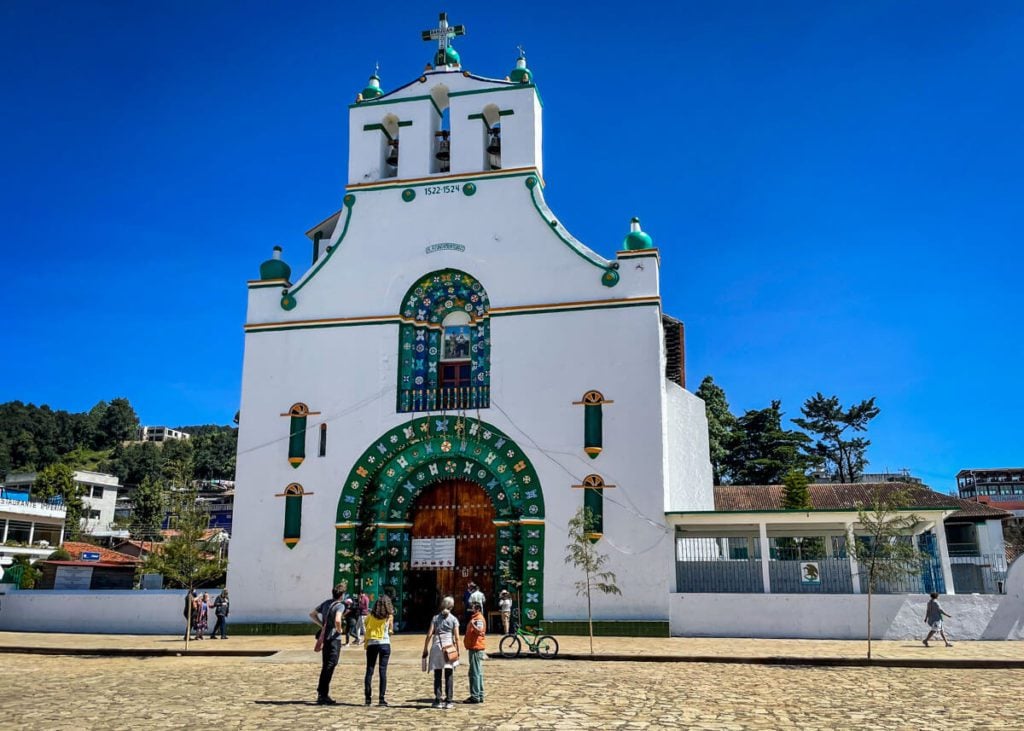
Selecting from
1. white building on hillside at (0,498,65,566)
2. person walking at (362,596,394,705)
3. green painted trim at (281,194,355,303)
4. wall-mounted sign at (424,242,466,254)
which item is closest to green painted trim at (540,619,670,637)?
wall-mounted sign at (424,242,466,254)

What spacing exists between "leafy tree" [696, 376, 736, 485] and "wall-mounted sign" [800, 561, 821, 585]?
1156 inches

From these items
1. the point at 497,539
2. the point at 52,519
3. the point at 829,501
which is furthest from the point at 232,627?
the point at 52,519

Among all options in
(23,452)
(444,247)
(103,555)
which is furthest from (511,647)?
(23,452)

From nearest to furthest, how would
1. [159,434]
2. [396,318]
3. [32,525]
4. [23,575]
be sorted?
[396,318], [23,575], [32,525], [159,434]

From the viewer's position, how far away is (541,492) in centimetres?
2341

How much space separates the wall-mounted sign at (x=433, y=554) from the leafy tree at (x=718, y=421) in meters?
30.5

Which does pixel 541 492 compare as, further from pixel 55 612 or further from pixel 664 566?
pixel 55 612

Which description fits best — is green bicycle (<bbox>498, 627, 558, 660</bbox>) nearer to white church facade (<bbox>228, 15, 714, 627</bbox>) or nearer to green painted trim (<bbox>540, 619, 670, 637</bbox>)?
green painted trim (<bbox>540, 619, 670, 637</bbox>)

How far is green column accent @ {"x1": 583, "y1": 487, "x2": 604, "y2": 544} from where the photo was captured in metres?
22.7

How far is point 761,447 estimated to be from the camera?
179 ft

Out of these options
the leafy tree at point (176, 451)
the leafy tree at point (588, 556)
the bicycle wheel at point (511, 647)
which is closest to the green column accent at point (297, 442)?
the leafy tree at point (588, 556)

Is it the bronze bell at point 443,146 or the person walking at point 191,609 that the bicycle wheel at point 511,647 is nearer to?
the person walking at point 191,609

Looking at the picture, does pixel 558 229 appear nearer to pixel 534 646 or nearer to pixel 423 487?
pixel 423 487

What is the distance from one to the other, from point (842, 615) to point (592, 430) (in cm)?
738
